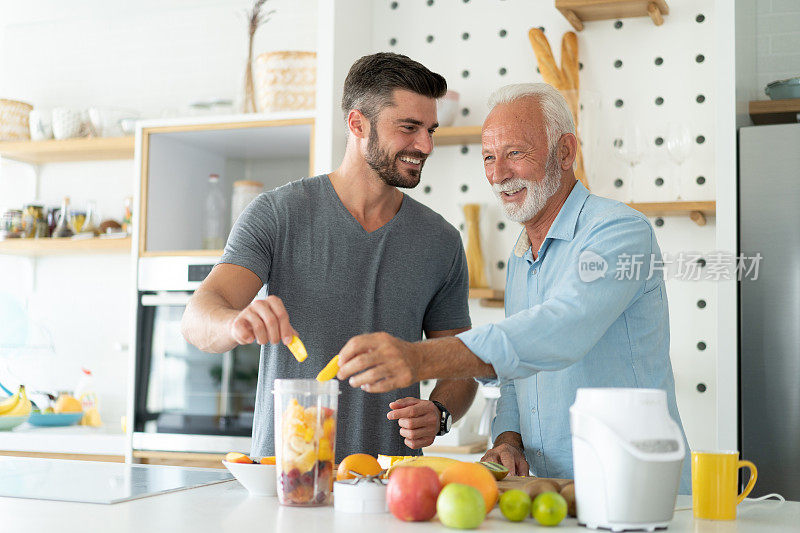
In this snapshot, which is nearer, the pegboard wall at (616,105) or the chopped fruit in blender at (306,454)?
the chopped fruit in blender at (306,454)

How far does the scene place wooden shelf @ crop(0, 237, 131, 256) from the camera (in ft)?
11.6

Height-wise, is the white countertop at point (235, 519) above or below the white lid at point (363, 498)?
below

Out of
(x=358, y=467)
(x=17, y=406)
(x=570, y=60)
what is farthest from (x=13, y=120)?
(x=358, y=467)

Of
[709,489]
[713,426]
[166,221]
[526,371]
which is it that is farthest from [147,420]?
[709,489]

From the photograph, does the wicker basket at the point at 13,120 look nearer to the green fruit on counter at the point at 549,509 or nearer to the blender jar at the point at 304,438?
the blender jar at the point at 304,438

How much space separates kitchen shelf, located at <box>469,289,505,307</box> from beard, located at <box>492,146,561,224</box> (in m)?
1.20

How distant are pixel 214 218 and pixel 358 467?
2180 millimetres

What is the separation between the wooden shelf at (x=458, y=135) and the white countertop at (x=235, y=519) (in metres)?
1.92

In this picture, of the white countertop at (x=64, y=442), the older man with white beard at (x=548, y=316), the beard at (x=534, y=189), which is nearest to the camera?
the older man with white beard at (x=548, y=316)

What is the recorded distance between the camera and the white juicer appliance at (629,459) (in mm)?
1175

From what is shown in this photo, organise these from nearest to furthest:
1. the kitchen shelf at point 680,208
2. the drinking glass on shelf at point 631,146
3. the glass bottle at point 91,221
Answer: the kitchen shelf at point 680,208 → the drinking glass on shelf at point 631,146 → the glass bottle at point 91,221

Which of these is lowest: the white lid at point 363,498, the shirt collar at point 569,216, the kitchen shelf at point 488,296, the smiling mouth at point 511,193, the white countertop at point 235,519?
the white countertop at point 235,519

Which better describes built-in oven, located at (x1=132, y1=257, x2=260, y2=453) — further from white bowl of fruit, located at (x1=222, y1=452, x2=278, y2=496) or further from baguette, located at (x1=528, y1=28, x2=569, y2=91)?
white bowl of fruit, located at (x1=222, y1=452, x2=278, y2=496)

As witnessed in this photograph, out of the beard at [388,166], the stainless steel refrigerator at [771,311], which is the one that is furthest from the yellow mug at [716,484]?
the stainless steel refrigerator at [771,311]
